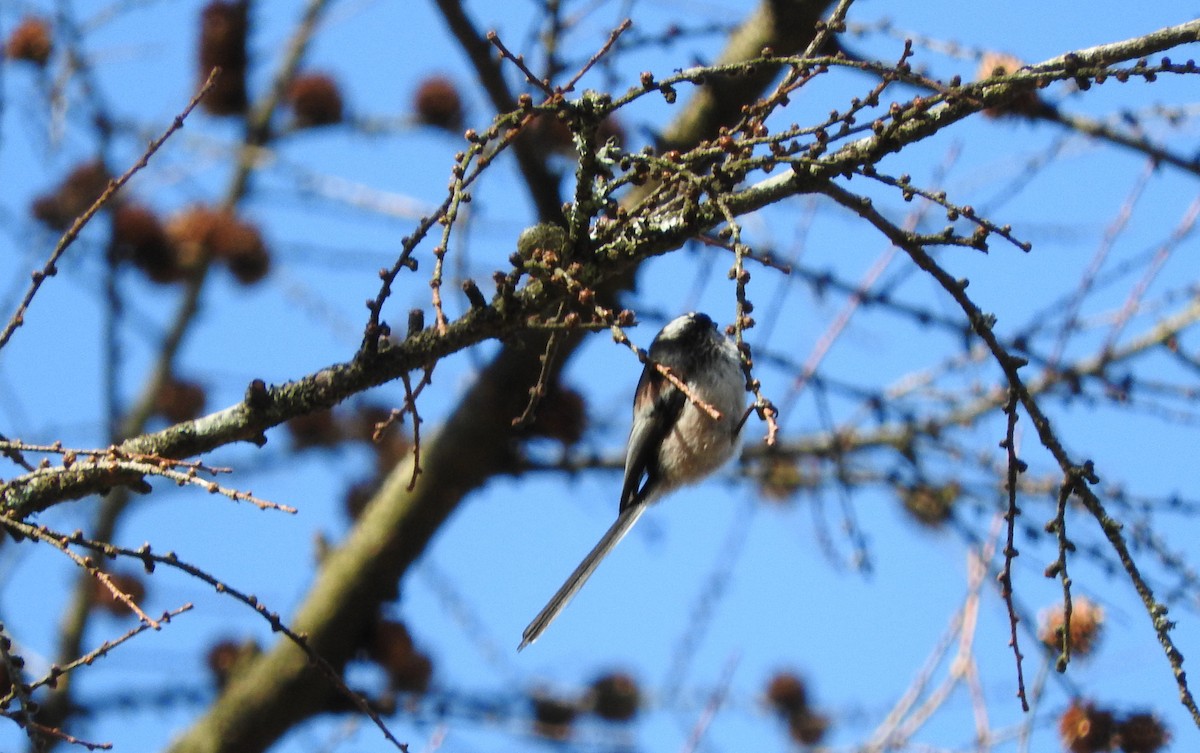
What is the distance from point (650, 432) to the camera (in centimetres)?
351

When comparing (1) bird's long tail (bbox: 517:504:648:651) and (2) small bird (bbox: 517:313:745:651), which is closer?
(1) bird's long tail (bbox: 517:504:648:651)

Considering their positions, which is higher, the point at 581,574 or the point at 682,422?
the point at 682,422

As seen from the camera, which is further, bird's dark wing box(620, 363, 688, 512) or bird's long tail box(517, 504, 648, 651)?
bird's dark wing box(620, 363, 688, 512)

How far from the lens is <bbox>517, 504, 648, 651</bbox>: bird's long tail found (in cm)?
287

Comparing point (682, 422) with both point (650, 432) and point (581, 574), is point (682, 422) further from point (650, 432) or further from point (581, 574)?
point (581, 574)

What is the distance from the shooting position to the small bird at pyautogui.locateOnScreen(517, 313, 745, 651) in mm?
3445

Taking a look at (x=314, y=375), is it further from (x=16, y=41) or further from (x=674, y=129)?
(x=16, y=41)

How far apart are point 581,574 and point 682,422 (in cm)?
61

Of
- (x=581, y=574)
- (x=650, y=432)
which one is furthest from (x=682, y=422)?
(x=581, y=574)

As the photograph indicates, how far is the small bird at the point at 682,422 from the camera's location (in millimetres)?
3445

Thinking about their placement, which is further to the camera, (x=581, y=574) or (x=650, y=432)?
(x=650, y=432)

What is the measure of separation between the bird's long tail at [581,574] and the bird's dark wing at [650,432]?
72 millimetres

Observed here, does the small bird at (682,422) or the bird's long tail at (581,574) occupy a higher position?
the small bird at (682,422)

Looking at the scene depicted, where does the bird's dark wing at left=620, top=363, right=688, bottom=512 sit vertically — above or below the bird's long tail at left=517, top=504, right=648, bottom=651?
above
